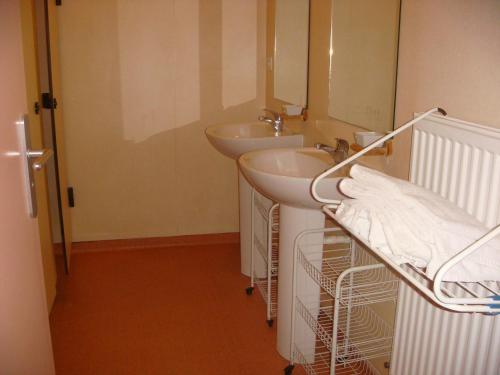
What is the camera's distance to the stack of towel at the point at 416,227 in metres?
0.94

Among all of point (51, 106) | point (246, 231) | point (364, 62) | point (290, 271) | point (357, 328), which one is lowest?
point (357, 328)

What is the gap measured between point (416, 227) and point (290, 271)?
114cm

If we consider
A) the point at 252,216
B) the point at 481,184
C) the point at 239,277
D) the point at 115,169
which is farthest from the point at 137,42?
the point at 481,184

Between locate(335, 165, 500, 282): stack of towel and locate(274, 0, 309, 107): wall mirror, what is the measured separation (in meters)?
1.60

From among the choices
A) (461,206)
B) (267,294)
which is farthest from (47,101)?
(461,206)

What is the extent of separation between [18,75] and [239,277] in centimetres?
217

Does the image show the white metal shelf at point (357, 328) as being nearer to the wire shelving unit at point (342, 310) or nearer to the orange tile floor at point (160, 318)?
the wire shelving unit at point (342, 310)

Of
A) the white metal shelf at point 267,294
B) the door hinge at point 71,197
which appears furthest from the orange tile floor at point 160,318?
the door hinge at point 71,197

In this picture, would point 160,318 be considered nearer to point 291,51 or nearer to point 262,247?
point 262,247

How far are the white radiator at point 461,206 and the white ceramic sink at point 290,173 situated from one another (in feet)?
1.11

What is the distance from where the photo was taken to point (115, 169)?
141 inches

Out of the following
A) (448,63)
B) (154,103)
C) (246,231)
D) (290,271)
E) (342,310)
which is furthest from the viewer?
(154,103)

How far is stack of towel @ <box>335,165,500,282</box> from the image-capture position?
94cm

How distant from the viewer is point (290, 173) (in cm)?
216
